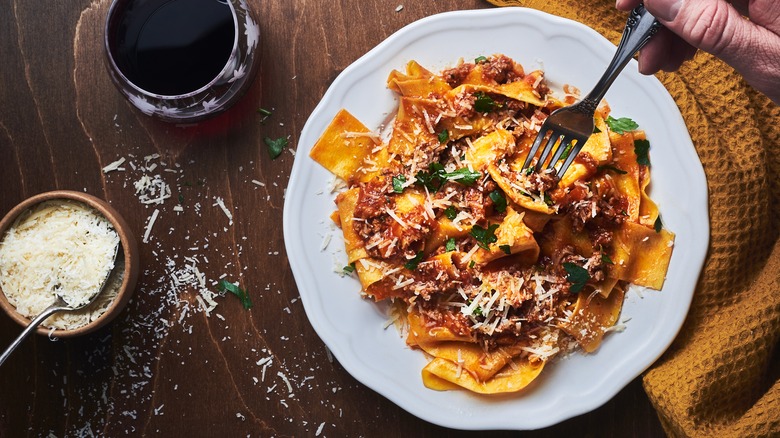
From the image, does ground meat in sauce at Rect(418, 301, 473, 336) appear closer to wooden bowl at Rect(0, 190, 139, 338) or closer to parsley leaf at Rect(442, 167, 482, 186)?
parsley leaf at Rect(442, 167, 482, 186)

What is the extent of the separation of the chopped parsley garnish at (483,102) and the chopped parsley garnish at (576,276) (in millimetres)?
773

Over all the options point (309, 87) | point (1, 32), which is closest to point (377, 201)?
point (309, 87)

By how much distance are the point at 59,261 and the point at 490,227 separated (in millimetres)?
1981

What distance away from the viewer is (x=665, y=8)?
240cm

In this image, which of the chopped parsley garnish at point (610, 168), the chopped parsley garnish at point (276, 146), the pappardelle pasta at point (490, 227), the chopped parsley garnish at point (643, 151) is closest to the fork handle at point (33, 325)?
the chopped parsley garnish at point (276, 146)

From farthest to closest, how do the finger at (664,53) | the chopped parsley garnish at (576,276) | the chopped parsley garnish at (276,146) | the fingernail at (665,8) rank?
the chopped parsley garnish at (276,146)
the chopped parsley garnish at (576,276)
the finger at (664,53)
the fingernail at (665,8)

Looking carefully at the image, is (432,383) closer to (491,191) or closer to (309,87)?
(491,191)

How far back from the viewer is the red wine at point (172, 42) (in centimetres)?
312

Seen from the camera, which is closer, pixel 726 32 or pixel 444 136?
pixel 726 32

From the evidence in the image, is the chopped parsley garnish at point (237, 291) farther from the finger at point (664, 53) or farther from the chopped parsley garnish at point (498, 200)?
the finger at point (664, 53)

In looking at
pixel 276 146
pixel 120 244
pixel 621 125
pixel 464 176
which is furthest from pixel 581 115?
pixel 120 244

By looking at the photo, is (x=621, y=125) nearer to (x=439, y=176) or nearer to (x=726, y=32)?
(x=726, y=32)

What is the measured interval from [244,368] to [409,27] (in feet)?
6.03

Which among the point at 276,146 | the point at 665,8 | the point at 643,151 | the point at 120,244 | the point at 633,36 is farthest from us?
the point at 276,146
